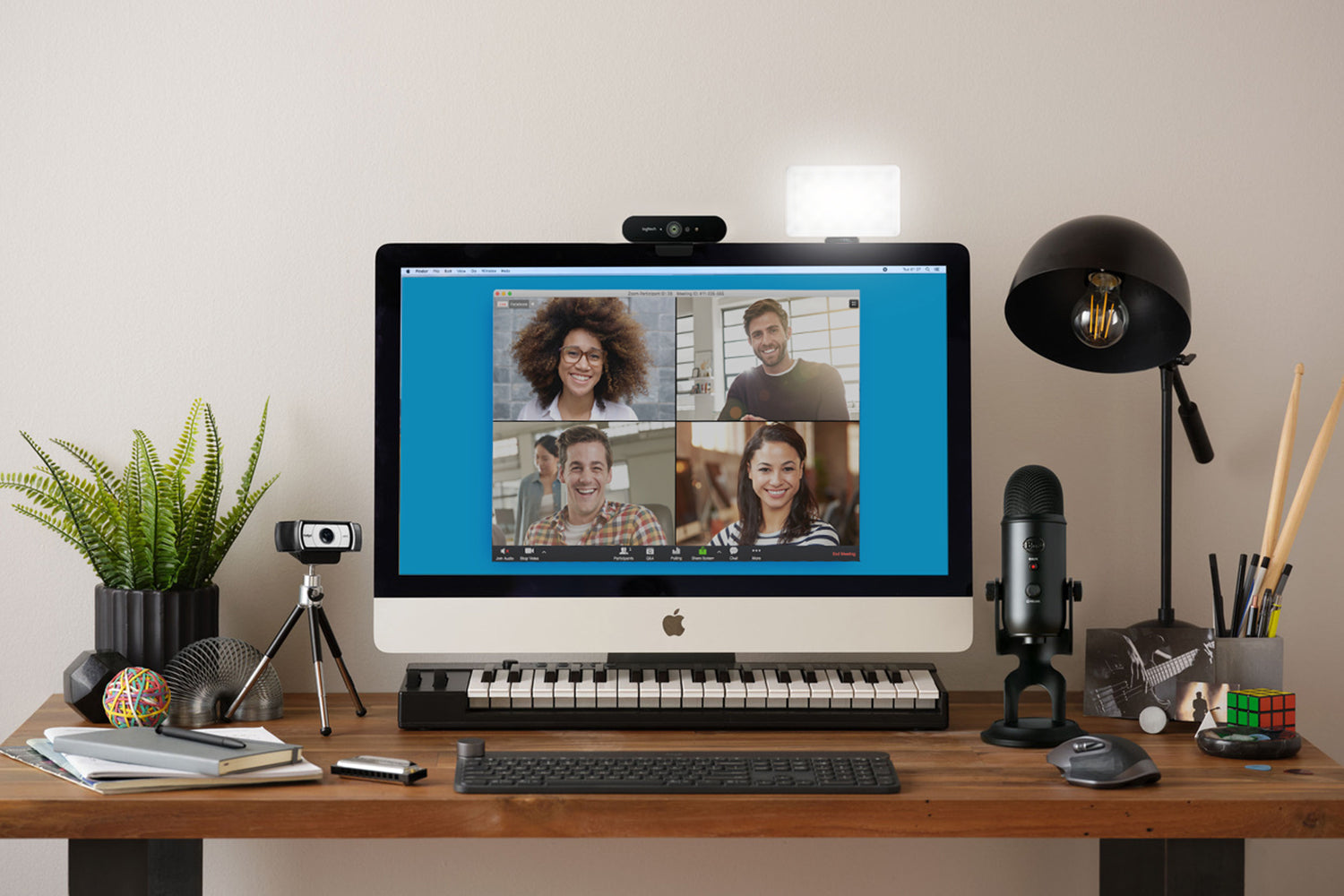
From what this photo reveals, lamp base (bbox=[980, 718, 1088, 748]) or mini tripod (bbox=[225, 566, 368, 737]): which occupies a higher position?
mini tripod (bbox=[225, 566, 368, 737])

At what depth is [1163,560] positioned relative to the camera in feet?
4.65

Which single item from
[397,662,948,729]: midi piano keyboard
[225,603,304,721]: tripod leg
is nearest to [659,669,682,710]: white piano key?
[397,662,948,729]: midi piano keyboard

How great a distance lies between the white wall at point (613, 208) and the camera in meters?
1.54

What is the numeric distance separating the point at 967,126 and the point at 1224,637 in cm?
79

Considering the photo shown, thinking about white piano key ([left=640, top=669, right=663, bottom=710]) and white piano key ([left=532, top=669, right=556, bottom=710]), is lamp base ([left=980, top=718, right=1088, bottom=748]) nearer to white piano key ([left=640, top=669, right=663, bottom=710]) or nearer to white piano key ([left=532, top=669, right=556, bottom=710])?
white piano key ([left=640, top=669, right=663, bottom=710])

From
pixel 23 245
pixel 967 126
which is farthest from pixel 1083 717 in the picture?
pixel 23 245

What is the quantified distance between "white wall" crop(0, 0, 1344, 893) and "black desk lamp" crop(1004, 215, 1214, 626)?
14cm

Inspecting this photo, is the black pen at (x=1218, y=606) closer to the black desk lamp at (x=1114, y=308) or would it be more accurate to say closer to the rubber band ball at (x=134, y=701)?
the black desk lamp at (x=1114, y=308)

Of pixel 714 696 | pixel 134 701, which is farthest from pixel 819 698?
pixel 134 701

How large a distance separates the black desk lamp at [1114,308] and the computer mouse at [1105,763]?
352mm

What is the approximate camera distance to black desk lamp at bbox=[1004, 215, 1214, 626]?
3.99ft

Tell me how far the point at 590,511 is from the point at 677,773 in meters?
0.37

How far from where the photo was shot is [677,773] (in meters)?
1.05

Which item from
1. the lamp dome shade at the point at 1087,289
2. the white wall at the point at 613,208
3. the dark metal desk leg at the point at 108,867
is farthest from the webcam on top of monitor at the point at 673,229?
the dark metal desk leg at the point at 108,867
